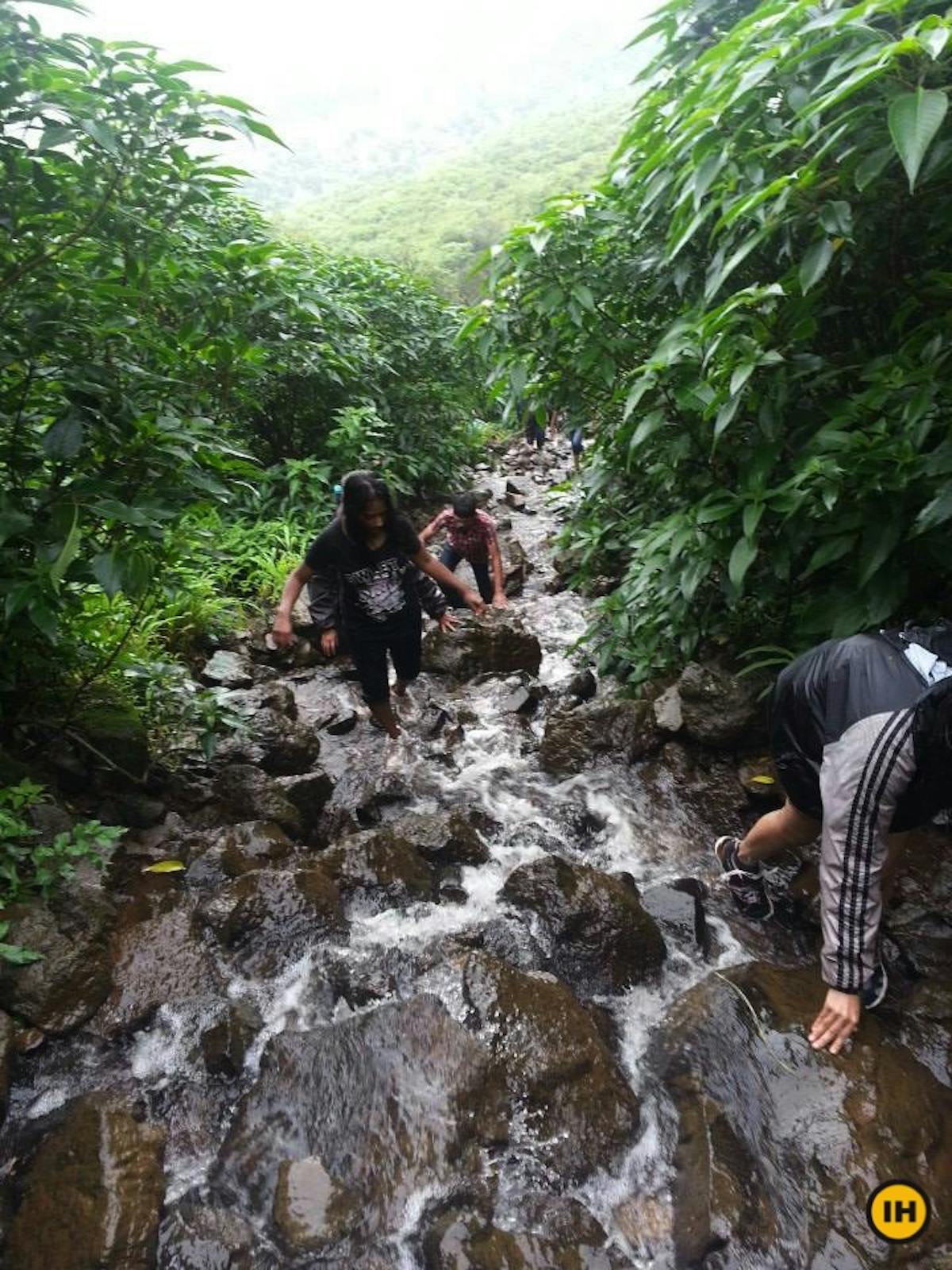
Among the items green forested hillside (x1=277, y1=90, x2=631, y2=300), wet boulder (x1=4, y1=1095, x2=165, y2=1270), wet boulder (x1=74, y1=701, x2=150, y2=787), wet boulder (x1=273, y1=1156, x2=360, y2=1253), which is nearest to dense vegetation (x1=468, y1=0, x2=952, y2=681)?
wet boulder (x1=273, y1=1156, x2=360, y2=1253)

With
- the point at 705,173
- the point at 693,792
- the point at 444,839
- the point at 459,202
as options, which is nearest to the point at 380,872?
the point at 444,839

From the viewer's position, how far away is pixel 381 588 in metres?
4.32

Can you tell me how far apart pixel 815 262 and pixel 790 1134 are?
2840 mm

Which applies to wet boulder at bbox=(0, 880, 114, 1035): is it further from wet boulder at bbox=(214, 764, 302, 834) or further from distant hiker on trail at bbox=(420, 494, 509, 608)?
distant hiker on trail at bbox=(420, 494, 509, 608)

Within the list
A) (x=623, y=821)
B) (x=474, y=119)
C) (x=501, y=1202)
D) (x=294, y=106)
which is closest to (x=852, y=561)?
(x=623, y=821)

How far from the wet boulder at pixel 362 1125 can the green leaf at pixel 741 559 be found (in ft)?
6.95

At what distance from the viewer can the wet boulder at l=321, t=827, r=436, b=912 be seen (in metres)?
3.42

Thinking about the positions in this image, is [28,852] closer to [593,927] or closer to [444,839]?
[444,839]

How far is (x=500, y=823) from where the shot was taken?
4.16 meters

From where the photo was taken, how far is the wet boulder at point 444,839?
369 cm

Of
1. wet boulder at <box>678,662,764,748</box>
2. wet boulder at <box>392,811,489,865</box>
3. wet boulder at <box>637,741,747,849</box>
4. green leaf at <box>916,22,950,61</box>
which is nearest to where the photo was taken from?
green leaf at <box>916,22,950,61</box>

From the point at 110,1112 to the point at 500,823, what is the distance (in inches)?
93.3

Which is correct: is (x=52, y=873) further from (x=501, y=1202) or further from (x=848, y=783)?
(x=848, y=783)

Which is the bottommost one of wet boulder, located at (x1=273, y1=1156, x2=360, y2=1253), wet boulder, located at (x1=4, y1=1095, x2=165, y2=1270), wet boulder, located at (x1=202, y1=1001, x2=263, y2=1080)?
wet boulder, located at (x1=273, y1=1156, x2=360, y2=1253)
